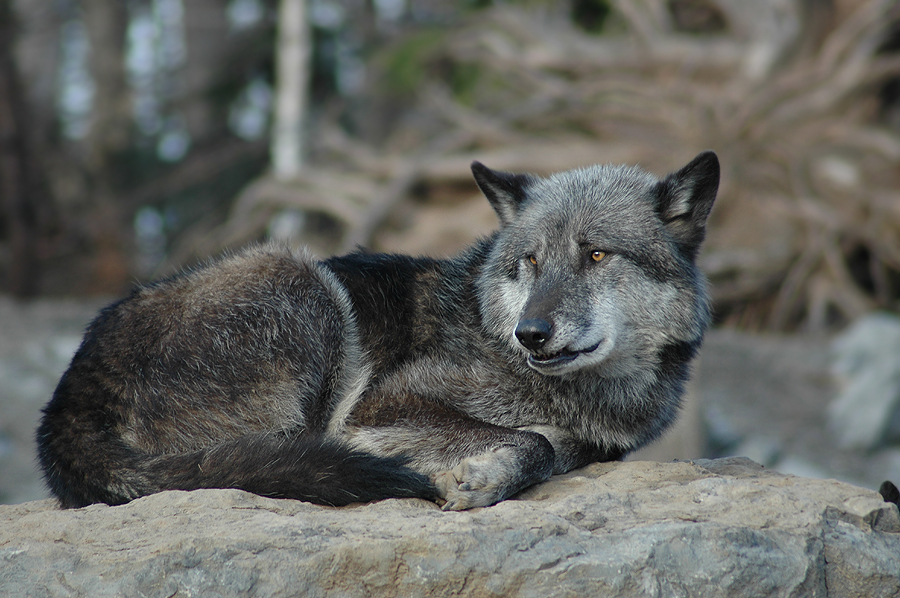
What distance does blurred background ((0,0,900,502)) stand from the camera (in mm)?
9914

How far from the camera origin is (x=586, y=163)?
38.5ft

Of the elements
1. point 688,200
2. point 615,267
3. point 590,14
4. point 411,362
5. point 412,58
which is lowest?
point 411,362

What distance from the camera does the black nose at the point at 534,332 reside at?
12.2 feet

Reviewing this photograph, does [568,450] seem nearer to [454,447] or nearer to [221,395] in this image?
[454,447]

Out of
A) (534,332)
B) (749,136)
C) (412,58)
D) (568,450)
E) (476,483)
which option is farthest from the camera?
(412,58)

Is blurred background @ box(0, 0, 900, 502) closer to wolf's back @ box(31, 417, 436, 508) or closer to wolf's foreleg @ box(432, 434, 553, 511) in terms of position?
wolf's foreleg @ box(432, 434, 553, 511)

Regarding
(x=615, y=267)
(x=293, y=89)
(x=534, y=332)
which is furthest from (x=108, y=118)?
(x=534, y=332)

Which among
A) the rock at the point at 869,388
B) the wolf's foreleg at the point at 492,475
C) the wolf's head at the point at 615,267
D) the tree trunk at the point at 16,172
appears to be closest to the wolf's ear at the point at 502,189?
the wolf's head at the point at 615,267

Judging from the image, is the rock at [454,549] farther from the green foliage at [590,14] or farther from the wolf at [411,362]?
the green foliage at [590,14]

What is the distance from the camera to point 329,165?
15.3 m

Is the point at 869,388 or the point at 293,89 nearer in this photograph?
the point at 869,388

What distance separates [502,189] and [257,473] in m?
2.11

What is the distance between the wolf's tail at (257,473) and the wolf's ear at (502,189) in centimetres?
171

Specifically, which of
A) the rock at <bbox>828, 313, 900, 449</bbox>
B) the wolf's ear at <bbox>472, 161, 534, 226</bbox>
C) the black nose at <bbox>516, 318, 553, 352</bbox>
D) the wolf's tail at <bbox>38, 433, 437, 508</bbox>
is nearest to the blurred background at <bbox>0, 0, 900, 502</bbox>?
the rock at <bbox>828, 313, 900, 449</bbox>
